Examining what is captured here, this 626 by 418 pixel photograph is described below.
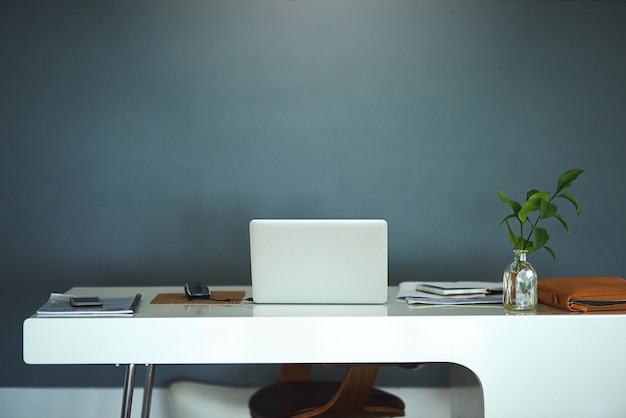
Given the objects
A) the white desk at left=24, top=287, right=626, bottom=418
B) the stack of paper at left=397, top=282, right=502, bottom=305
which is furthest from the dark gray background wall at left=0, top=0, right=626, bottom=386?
the white desk at left=24, top=287, right=626, bottom=418

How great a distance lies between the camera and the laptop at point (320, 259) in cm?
234

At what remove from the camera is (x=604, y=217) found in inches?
152

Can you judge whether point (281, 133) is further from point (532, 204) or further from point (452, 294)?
point (532, 204)

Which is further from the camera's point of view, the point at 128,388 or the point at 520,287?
the point at 128,388

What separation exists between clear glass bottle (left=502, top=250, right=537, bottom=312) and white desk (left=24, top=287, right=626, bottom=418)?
9cm

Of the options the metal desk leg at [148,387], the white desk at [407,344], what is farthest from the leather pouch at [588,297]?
the metal desk leg at [148,387]

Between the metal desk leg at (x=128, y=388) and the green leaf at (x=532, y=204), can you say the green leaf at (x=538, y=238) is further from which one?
the metal desk leg at (x=128, y=388)

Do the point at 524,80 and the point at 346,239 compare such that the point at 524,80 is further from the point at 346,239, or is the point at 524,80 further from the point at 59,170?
the point at 59,170

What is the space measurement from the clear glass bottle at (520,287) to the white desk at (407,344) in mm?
91

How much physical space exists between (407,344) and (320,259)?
1.21 feet

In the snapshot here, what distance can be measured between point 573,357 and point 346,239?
0.74m

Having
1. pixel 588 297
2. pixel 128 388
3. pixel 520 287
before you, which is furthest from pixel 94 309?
pixel 588 297

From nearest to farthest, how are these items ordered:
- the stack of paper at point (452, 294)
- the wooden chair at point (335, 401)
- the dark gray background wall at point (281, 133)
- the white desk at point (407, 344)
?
the white desk at point (407, 344) < the stack of paper at point (452, 294) < the wooden chair at point (335, 401) < the dark gray background wall at point (281, 133)

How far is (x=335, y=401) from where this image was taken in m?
2.68
